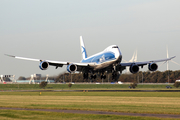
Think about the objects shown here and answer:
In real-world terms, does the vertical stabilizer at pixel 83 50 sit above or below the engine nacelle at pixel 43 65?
above

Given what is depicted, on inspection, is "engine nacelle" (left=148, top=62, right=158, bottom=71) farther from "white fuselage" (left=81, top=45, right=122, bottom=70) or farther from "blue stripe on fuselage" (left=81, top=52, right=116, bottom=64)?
"blue stripe on fuselage" (left=81, top=52, right=116, bottom=64)

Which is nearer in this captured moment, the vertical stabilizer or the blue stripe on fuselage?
the blue stripe on fuselage

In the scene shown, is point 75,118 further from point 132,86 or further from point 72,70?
point 132,86

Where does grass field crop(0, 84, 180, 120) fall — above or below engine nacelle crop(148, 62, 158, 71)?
below

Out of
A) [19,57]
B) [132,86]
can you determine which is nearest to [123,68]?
[19,57]

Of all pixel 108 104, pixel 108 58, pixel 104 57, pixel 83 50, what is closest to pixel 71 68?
pixel 104 57

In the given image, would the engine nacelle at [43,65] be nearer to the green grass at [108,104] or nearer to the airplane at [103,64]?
the airplane at [103,64]

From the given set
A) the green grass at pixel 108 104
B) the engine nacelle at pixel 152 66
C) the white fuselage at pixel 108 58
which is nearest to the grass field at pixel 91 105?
the green grass at pixel 108 104

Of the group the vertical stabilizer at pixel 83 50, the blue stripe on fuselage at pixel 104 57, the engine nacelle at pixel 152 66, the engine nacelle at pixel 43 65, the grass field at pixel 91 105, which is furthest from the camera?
the vertical stabilizer at pixel 83 50

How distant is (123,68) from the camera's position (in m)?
84.2

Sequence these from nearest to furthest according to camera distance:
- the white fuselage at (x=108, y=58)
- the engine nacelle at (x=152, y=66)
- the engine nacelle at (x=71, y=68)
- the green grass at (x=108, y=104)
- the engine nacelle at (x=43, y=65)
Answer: the green grass at (x=108, y=104) < the white fuselage at (x=108, y=58) < the engine nacelle at (x=43, y=65) < the engine nacelle at (x=71, y=68) < the engine nacelle at (x=152, y=66)

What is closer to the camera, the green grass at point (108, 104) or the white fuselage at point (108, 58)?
the green grass at point (108, 104)

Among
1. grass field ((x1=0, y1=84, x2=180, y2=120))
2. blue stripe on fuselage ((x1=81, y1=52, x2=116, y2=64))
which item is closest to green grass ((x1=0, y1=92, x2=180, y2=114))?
grass field ((x1=0, y1=84, x2=180, y2=120))

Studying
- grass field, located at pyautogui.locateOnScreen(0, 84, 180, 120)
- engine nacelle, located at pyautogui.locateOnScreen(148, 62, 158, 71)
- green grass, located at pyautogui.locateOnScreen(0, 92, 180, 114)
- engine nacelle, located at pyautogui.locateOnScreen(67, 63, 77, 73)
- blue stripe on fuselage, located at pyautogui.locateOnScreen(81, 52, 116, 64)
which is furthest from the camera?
engine nacelle, located at pyautogui.locateOnScreen(148, 62, 158, 71)
